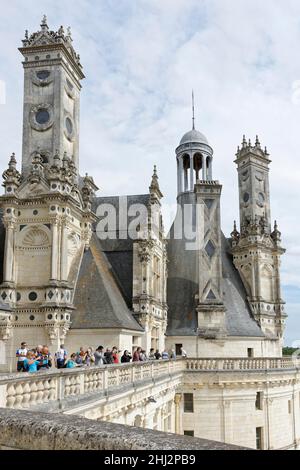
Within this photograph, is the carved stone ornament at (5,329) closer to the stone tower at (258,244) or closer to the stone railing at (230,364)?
the stone railing at (230,364)

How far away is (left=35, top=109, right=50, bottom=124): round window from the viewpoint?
99.1 ft

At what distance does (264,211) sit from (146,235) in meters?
16.3

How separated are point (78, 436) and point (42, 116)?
28.7 meters

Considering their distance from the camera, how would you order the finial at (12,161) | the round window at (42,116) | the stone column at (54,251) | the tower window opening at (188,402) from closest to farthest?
the stone column at (54,251) < the finial at (12,161) < the tower window opening at (188,402) < the round window at (42,116)

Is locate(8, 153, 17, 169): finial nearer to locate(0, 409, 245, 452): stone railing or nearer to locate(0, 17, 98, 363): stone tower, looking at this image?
locate(0, 17, 98, 363): stone tower

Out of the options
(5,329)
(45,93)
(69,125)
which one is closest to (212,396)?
(5,329)

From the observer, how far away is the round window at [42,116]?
3022cm

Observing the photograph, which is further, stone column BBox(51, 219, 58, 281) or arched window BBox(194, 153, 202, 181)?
arched window BBox(194, 153, 202, 181)

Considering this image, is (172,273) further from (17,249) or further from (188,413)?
(17,249)

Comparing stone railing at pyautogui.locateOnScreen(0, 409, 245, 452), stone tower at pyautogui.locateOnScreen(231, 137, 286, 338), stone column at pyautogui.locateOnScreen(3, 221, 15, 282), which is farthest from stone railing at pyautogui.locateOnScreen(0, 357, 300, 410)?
stone tower at pyautogui.locateOnScreen(231, 137, 286, 338)

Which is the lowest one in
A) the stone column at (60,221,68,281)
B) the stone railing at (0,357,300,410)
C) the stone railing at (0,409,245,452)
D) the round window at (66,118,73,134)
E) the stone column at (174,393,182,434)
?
the stone column at (174,393,182,434)

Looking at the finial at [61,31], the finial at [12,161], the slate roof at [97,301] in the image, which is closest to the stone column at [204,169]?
the slate roof at [97,301]

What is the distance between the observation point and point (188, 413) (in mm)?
30125

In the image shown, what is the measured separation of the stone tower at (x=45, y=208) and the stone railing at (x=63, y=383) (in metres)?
9.79
